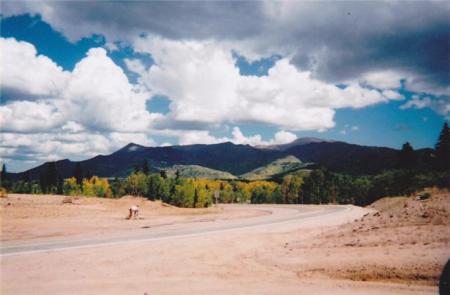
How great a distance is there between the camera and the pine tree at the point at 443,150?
261ft

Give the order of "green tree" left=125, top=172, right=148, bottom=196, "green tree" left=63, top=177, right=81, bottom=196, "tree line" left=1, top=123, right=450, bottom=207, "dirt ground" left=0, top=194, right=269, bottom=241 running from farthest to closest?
"green tree" left=63, top=177, right=81, bottom=196 < "green tree" left=125, top=172, right=148, bottom=196 < "tree line" left=1, top=123, right=450, bottom=207 < "dirt ground" left=0, top=194, right=269, bottom=241

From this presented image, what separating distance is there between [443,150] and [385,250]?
77.1 m

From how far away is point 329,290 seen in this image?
1227 cm

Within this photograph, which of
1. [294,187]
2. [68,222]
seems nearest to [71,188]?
[294,187]

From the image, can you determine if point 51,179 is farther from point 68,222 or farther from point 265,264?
point 265,264

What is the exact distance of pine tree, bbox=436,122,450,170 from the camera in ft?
261

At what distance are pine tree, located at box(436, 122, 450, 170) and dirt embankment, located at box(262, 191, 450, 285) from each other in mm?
64466

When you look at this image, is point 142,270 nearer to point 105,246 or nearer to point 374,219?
point 105,246

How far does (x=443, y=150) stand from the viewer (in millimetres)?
82188

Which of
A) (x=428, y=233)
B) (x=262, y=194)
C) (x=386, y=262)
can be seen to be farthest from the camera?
(x=262, y=194)

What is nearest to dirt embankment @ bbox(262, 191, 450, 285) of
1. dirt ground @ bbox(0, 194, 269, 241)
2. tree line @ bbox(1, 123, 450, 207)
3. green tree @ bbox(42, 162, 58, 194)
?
dirt ground @ bbox(0, 194, 269, 241)

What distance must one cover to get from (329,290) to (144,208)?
195 ft

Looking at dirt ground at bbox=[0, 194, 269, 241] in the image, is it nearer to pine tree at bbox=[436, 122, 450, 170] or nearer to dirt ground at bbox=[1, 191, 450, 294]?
dirt ground at bbox=[1, 191, 450, 294]

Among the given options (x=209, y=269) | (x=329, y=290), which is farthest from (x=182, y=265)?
(x=329, y=290)
